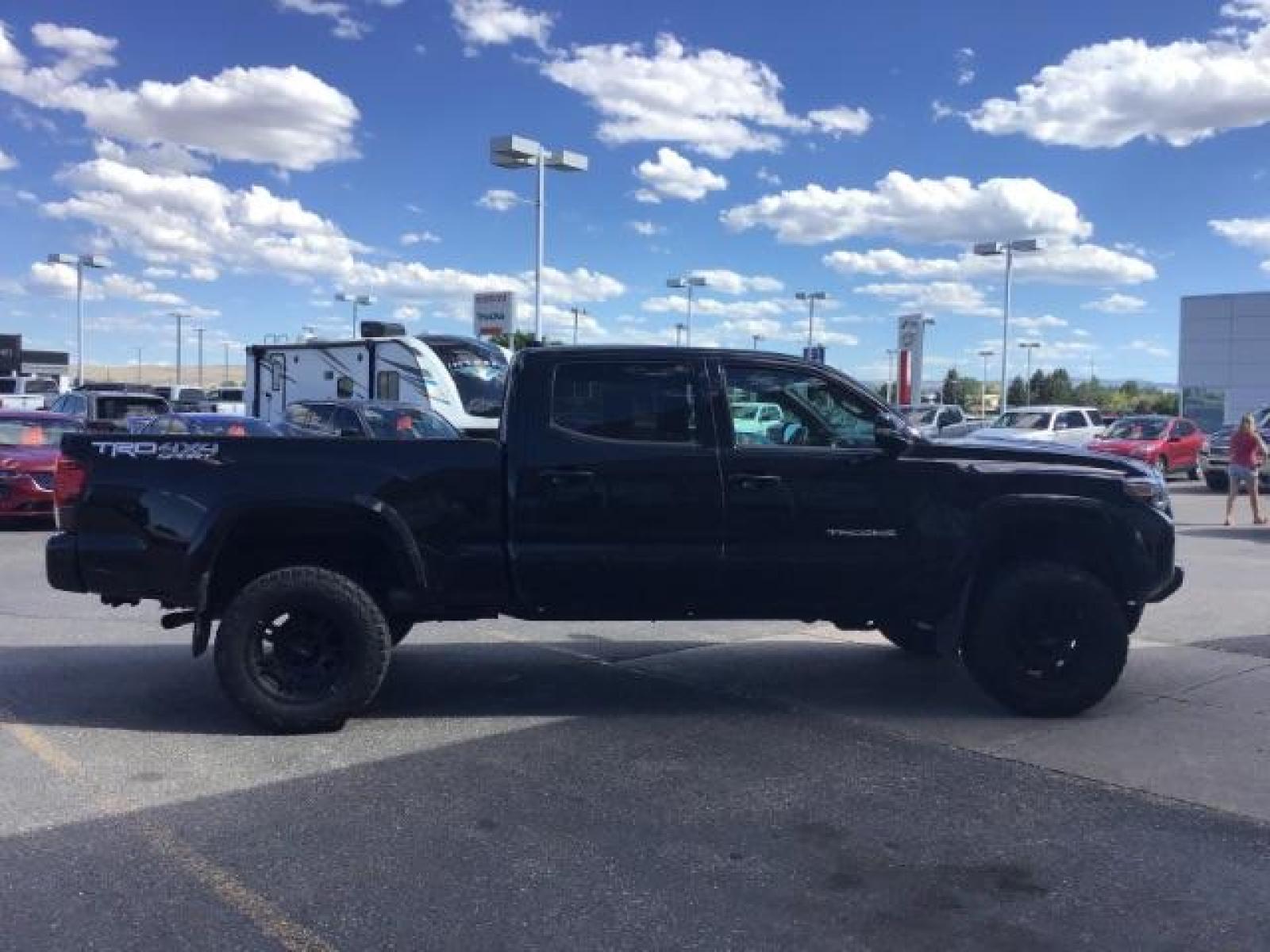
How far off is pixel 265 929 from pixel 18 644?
531cm

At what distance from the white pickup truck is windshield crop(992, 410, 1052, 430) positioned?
23677 millimetres

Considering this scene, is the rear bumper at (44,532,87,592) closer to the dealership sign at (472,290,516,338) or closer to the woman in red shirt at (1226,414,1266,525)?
the woman in red shirt at (1226,414,1266,525)

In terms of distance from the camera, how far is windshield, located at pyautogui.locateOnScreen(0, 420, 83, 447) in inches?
596

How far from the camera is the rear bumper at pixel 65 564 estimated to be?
5.71m

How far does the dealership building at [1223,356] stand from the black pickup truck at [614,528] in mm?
47730

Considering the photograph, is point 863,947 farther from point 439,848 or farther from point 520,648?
point 520,648

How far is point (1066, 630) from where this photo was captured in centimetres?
612

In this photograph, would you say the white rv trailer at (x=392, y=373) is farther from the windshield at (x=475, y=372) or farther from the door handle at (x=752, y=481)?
the door handle at (x=752, y=481)

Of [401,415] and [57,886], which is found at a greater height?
[401,415]

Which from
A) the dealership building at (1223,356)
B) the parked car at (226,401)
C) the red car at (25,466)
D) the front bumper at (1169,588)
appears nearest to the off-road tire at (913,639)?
the front bumper at (1169,588)

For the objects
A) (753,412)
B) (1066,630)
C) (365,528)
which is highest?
(753,412)

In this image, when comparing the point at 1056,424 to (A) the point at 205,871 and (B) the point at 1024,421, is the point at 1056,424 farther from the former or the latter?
(A) the point at 205,871

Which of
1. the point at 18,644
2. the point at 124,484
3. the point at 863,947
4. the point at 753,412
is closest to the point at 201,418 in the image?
the point at 18,644

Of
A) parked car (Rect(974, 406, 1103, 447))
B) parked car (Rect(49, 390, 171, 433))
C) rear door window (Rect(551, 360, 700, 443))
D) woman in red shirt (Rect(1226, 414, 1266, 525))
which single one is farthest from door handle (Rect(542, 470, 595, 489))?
parked car (Rect(974, 406, 1103, 447))
